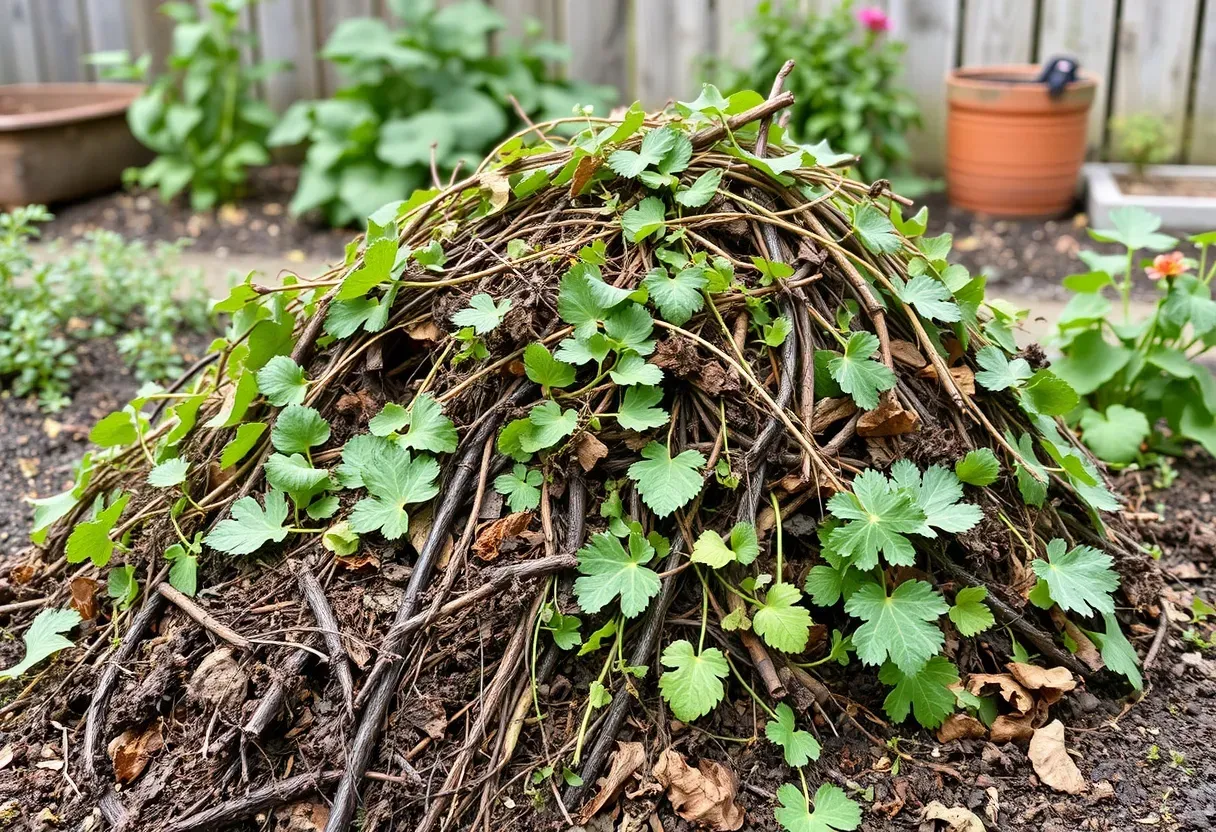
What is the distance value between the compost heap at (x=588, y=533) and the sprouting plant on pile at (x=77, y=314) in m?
1.49

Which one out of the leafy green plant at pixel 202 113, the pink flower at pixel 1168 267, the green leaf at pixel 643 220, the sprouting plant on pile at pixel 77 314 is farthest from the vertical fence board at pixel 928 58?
the green leaf at pixel 643 220

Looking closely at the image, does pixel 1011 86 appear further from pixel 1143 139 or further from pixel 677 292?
pixel 677 292

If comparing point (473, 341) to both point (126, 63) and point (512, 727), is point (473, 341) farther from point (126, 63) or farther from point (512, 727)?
point (126, 63)

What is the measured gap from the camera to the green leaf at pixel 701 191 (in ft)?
6.29

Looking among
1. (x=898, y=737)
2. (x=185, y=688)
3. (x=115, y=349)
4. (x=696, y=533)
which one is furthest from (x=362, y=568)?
(x=115, y=349)

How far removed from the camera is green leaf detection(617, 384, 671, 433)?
176 cm

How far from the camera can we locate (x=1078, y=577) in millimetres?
1877

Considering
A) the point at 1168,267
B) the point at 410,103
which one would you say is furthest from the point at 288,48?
the point at 1168,267

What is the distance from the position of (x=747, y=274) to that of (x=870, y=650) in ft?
2.21

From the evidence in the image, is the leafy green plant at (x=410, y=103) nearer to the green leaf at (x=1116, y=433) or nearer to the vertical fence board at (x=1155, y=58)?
the vertical fence board at (x=1155, y=58)

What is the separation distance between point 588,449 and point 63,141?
4.75 m

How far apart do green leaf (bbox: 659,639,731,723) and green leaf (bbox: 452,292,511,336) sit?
60 centimetres

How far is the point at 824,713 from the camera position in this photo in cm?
177

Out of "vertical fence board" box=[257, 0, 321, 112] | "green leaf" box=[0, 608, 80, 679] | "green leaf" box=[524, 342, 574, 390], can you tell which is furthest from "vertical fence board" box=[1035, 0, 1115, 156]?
"green leaf" box=[0, 608, 80, 679]
